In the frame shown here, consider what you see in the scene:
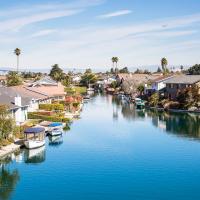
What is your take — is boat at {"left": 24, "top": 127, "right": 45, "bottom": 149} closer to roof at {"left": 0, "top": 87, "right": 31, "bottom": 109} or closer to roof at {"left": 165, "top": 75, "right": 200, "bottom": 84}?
roof at {"left": 0, "top": 87, "right": 31, "bottom": 109}

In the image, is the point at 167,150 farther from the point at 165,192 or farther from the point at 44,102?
the point at 44,102

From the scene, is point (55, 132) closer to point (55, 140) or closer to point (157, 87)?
point (55, 140)

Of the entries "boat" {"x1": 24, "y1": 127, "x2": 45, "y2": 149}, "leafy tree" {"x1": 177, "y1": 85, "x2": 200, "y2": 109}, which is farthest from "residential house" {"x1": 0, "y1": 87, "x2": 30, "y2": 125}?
"leafy tree" {"x1": 177, "y1": 85, "x2": 200, "y2": 109}

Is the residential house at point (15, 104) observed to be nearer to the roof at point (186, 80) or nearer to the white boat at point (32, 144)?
the white boat at point (32, 144)

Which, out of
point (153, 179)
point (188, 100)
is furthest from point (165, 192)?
point (188, 100)

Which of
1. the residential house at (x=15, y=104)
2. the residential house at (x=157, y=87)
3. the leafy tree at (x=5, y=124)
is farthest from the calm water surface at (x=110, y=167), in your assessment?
the residential house at (x=157, y=87)

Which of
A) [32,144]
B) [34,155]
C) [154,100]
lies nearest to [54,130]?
[32,144]

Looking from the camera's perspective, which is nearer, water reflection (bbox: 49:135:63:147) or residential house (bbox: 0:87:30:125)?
water reflection (bbox: 49:135:63:147)
